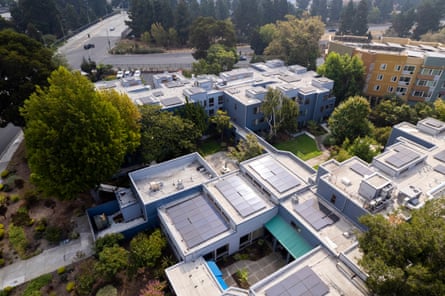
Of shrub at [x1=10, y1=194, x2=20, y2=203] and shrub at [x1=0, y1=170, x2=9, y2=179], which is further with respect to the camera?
shrub at [x1=0, y1=170, x2=9, y2=179]

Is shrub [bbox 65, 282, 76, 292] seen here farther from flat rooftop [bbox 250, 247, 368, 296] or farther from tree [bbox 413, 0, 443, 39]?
tree [bbox 413, 0, 443, 39]

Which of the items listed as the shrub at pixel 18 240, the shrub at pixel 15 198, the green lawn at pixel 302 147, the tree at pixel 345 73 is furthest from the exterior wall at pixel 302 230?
the tree at pixel 345 73

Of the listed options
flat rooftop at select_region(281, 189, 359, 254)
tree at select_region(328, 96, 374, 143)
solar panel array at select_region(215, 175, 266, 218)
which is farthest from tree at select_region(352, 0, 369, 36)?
solar panel array at select_region(215, 175, 266, 218)

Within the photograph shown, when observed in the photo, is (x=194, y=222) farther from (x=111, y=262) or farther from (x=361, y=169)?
(x=361, y=169)

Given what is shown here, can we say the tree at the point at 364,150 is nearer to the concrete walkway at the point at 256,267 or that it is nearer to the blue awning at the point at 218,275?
the concrete walkway at the point at 256,267

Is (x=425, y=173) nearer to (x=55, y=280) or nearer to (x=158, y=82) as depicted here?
(x=55, y=280)

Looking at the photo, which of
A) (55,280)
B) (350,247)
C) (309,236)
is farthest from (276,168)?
(55,280)
